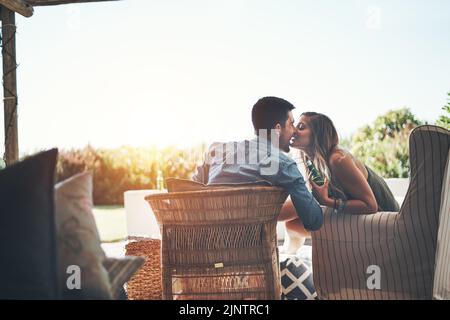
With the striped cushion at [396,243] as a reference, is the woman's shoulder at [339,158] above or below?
above

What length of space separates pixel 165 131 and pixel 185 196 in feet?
7.80

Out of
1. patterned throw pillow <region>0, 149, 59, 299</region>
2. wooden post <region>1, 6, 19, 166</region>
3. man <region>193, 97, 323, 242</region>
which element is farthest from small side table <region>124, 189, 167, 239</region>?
patterned throw pillow <region>0, 149, 59, 299</region>

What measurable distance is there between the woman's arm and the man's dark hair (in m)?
0.37

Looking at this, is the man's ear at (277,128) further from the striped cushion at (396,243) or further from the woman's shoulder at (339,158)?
the striped cushion at (396,243)

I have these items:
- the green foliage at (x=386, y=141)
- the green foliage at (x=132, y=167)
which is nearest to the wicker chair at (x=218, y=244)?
the green foliage at (x=132, y=167)

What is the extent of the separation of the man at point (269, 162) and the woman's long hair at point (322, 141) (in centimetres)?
13

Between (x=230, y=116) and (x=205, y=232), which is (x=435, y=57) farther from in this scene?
(x=205, y=232)

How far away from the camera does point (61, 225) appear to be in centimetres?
168

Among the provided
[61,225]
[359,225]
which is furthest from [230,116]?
[61,225]

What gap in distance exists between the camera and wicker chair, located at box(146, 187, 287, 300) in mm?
2238

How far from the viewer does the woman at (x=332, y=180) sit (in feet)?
8.89

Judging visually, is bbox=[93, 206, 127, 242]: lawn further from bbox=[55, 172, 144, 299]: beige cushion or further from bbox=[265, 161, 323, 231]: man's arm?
bbox=[55, 172, 144, 299]: beige cushion

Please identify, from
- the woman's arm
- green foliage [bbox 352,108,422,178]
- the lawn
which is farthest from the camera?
the lawn

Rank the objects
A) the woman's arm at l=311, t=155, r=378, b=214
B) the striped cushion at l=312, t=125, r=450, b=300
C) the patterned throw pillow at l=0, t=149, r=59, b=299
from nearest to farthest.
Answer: the patterned throw pillow at l=0, t=149, r=59, b=299 < the striped cushion at l=312, t=125, r=450, b=300 < the woman's arm at l=311, t=155, r=378, b=214
